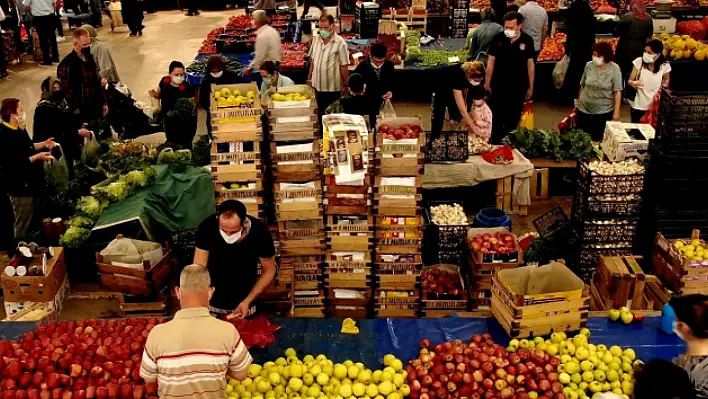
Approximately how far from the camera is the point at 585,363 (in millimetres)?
4578

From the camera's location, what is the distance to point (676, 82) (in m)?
12.1

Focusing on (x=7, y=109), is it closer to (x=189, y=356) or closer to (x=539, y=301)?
(x=189, y=356)

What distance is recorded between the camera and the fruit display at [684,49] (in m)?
12.1

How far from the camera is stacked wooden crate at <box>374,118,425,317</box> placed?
238 inches

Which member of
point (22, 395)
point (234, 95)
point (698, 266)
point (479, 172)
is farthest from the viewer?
point (479, 172)

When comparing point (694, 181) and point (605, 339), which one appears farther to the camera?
point (694, 181)

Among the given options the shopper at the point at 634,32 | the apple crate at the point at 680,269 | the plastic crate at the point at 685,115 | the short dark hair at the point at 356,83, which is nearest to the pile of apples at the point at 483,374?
the apple crate at the point at 680,269

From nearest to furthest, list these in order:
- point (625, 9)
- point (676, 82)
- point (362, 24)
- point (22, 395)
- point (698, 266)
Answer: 1. point (22, 395)
2. point (698, 266)
3. point (676, 82)
4. point (362, 24)
5. point (625, 9)

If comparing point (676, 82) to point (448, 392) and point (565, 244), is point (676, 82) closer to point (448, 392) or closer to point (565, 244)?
point (565, 244)

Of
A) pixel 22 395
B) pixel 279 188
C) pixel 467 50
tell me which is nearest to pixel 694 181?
pixel 279 188

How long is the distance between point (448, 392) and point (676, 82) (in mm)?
9414

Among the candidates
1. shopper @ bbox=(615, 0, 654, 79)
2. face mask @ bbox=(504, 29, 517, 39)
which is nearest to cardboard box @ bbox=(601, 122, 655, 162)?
face mask @ bbox=(504, 29, 517, 39)

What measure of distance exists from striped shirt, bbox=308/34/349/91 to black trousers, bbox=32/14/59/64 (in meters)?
7.73

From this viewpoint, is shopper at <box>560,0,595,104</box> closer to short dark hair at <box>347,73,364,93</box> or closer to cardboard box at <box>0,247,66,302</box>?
short dark hair at <box>347,73,364,93</box>
